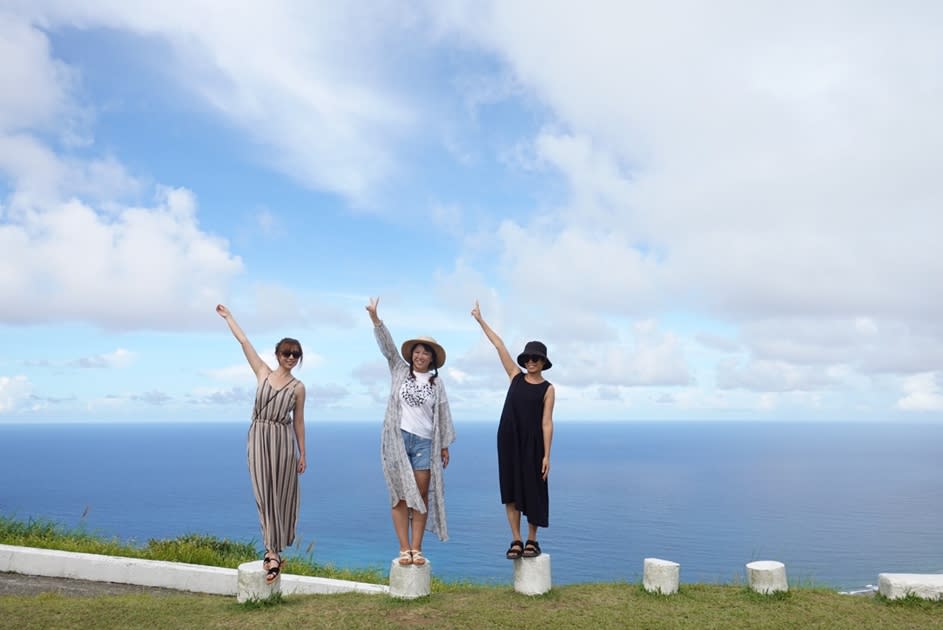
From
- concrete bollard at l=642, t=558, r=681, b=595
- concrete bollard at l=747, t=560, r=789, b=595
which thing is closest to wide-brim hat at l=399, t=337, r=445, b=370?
concrete bollard at l=642, t=558, r=681, b=595

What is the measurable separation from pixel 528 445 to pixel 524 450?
87mm

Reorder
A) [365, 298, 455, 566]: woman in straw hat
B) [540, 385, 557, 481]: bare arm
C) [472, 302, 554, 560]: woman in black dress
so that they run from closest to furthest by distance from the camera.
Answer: [365, 298, 455, 566]: woman in straw hat, [540, 385, 557, 481]: bare arm, [472, 302, 554, 560]: woman in black dress

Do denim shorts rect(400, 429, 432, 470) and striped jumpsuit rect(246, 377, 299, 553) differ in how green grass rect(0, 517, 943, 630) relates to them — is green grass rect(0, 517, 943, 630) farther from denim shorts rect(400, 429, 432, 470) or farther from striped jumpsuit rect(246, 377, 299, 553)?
denim shorts rect(400, 429, 432, 470)

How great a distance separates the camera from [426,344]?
24.5ft

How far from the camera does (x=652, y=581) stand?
788cm

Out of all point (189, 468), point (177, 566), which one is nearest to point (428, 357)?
point (177, 566)

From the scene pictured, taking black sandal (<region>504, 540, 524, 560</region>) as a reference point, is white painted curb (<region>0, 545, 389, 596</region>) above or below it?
below

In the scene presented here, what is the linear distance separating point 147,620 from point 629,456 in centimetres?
18422

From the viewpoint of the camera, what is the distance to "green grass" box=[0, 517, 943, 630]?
22.6 feet

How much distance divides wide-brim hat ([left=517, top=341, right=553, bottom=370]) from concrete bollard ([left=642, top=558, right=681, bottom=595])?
258 centimetres

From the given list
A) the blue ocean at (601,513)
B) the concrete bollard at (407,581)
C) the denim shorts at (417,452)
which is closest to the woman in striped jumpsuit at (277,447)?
the denim shorts at (417,452)

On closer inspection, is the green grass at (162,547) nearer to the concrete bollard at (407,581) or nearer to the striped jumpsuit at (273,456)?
the concrete bollard at (407,581)

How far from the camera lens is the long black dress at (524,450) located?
24.7ft

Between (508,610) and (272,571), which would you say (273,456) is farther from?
(508,610)
